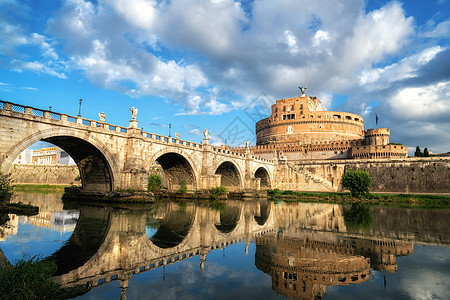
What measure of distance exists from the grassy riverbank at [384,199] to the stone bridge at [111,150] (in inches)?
471

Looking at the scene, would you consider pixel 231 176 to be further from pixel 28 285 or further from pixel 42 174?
pixel 28 285

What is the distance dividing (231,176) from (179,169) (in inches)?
517

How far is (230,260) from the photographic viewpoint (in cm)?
994

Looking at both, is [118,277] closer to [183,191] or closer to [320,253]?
[320,253]

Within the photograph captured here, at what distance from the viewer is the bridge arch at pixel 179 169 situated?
37000mm

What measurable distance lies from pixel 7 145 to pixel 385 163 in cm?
5800

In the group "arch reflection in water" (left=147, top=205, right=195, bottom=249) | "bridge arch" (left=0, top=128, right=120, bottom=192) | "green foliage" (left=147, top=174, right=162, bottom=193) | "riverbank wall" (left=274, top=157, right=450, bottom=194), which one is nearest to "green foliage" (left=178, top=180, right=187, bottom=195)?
"green foliage" (left=147, top=174, right=162, bottom=193)

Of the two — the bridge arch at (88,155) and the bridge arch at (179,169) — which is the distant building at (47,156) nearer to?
the bridge arch at (179,169)

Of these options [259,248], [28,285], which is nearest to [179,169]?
[259,248]

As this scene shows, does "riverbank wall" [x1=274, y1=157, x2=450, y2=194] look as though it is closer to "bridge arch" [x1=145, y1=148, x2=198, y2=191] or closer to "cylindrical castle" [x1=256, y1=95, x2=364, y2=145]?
"cylindrical castle" [x1=256, y1=95, x2=364, y2=145]

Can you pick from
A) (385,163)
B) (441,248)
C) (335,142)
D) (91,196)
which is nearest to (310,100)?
(335,142)

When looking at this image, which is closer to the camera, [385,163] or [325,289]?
[325,289]

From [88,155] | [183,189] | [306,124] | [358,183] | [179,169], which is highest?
[306,124]

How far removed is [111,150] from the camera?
2755cm
